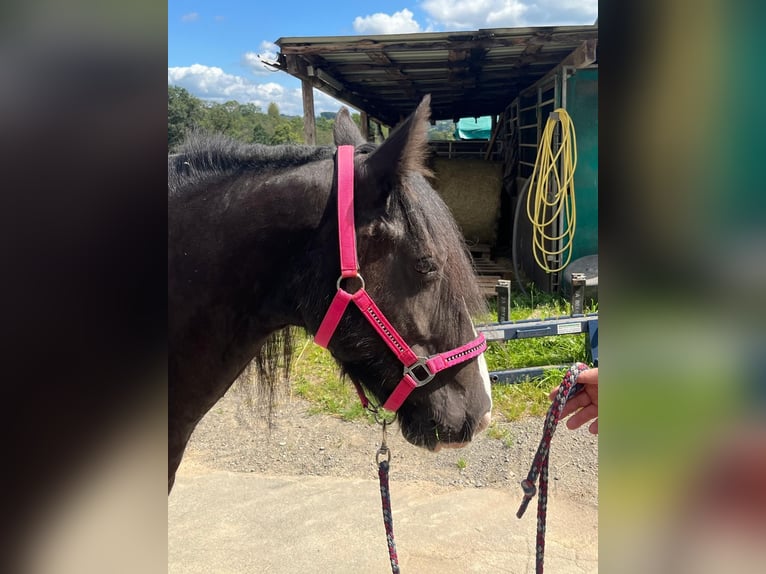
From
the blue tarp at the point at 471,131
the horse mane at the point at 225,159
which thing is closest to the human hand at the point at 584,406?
the horse mane at the point at 225,159

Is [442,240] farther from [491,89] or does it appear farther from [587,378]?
[491,89]

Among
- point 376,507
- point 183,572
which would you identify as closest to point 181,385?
point 183,572

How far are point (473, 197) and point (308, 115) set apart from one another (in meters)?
3.51

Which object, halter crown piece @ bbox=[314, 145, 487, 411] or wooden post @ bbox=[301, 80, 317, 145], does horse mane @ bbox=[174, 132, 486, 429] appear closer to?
halter crown piece @ bbox=[314, 145, 487, 411]

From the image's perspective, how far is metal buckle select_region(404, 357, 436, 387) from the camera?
1.46 meters

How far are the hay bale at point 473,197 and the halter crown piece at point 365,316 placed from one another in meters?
7.60

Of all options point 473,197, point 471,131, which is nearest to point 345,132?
point 473,197

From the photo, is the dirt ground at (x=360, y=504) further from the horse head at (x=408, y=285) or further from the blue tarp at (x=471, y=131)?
the blue tarp at (x=471, y=131)

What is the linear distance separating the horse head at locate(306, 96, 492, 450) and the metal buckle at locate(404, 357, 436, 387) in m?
0.01

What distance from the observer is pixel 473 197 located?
9.08 meters

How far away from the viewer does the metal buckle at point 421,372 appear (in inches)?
57.5
